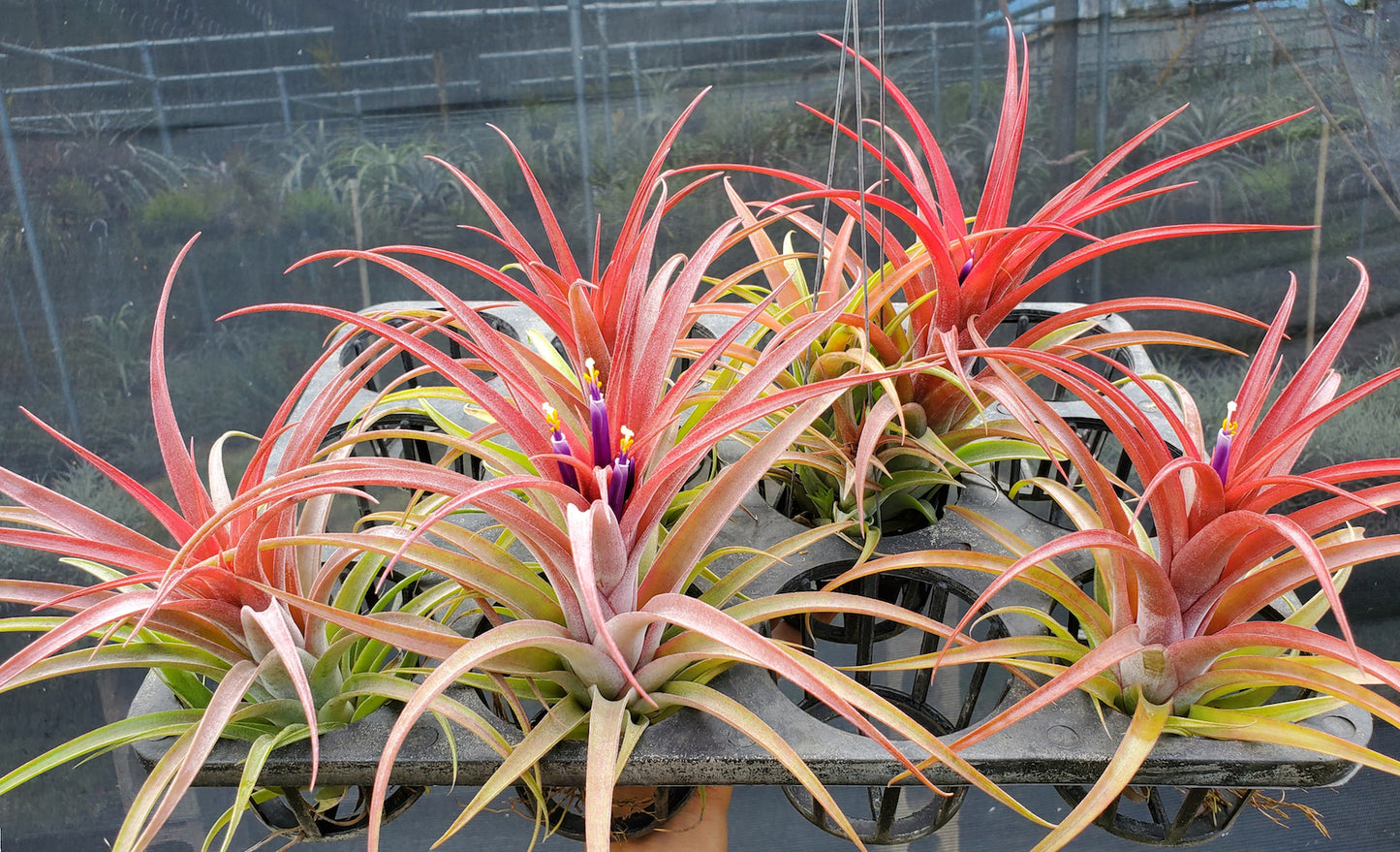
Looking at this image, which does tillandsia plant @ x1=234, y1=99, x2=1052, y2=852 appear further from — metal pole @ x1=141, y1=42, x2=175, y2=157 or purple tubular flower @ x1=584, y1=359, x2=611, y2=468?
metal pole @ x1=141, y1=42, x2=175, y2=157

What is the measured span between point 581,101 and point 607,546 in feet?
5.74

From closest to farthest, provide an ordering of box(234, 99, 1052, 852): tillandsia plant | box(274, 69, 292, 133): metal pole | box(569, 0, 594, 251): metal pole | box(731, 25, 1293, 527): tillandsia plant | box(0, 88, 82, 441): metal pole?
box(234, 99, 1052, 852): tillandsia plant, box(731, 25, 1293, 527): tillandsia plant, box(0, 88, 82, 441): metal pole, box(274, 69, 292, 133): metal pole, box(569, 0, 594, 251): metal pole

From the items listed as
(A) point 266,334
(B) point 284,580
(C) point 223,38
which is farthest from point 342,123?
(B) point 284,580

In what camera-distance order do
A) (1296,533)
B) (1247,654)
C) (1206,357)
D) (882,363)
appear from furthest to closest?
1. (1206,357)
2. (882,363)
3. (1247,654)
4. (1296,533)

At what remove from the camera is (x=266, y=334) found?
2018 mm

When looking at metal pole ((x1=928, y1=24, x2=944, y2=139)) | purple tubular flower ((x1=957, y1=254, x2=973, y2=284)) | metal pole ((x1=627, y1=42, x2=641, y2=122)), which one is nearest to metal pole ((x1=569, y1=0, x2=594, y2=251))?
metal pole ((x1=627, y1=42, x2=641, y2=122))

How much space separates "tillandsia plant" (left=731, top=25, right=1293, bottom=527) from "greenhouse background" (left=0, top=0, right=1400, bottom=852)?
1.00m

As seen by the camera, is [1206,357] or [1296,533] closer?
[1296,533]

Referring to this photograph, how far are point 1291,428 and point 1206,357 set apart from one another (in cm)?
197

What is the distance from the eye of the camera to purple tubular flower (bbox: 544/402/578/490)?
0.53m

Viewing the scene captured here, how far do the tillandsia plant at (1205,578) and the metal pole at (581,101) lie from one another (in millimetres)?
1651

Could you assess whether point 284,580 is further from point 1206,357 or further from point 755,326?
point 1206,357

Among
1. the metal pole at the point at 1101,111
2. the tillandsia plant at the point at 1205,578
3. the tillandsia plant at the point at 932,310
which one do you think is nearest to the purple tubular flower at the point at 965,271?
the tillandsia plant at the point at 932,310

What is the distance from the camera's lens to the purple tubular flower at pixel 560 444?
0.53m
